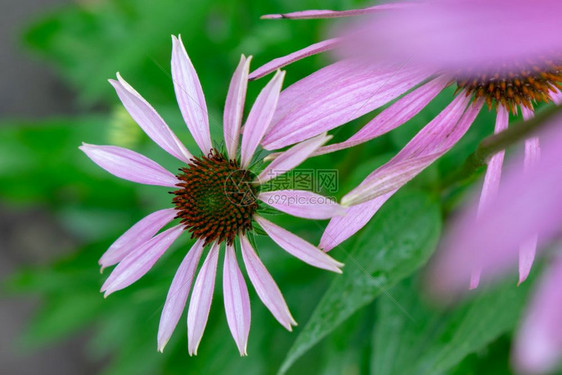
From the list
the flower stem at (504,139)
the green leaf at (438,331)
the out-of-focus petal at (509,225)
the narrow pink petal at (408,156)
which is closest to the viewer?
the out-of-focus petal at (509,225)

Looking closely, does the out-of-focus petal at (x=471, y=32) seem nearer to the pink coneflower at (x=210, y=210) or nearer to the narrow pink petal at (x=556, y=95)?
the pink coneflower at (x=210, y=210)

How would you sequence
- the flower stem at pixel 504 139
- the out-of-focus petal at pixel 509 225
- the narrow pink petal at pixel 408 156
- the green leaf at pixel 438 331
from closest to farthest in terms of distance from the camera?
the out-of-focus petal at pixel 509 225 < the flower stem at pixel 504 139 < the narrow pink petal at pixel 408 156 < the green leaf at pixel 438 331

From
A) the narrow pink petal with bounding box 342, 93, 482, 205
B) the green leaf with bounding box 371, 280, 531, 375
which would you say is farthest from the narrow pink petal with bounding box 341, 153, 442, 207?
the green leaf with bounding box 371, 280, 531, 375

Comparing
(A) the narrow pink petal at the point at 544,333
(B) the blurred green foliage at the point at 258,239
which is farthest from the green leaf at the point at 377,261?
(A) the narrow pink petal at the point at 544,333

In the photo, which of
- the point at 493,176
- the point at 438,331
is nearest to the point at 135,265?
the point at 493,176

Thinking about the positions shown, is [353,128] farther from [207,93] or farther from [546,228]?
[207,93]
